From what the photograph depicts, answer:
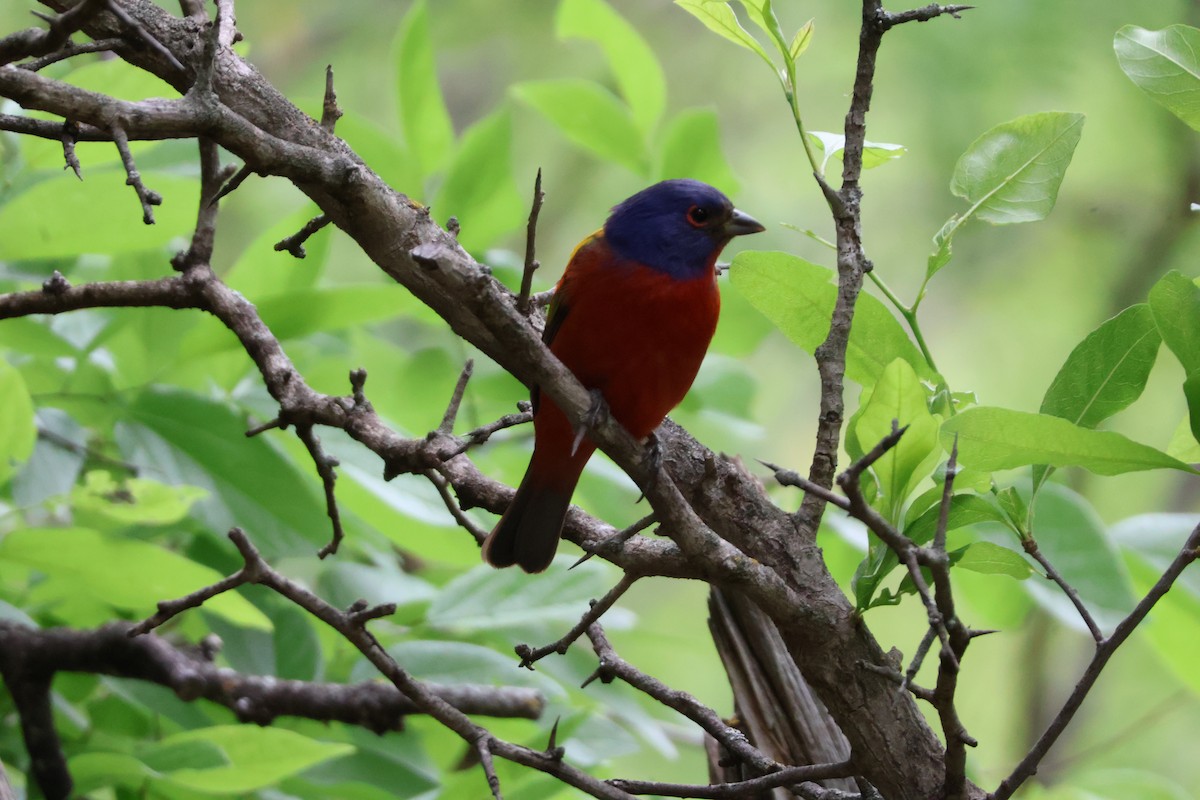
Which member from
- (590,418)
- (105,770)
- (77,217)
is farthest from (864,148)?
(105,770)

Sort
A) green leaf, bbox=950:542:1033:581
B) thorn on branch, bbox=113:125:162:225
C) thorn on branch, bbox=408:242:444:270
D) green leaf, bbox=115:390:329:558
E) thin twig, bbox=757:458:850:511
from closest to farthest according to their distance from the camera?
thin twig, bbox=757:458:850:511, thorn on branch, bbox=113:125:162:225, thorn on branch, bbox=408:242:444:270, green leaf, bbox=950:542:1033:581, green leaf, bbox=115:390:329:558

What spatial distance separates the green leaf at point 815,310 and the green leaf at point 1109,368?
232 mm

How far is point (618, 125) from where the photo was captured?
11.1 feet

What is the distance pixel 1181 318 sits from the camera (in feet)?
5.55

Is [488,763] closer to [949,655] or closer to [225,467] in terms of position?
[949,655]

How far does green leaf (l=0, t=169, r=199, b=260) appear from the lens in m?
2.78

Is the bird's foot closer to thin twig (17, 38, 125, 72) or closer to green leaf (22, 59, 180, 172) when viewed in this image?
thin twig (17, 38, 125, 72)

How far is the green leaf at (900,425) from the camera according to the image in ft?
5.57

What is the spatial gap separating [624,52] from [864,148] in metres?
1.46

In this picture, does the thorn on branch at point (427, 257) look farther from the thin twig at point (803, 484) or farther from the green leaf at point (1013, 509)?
the green leaf at point (1013, 509)

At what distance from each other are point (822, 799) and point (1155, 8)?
14.2ft

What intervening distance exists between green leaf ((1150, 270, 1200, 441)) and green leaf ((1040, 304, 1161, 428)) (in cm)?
7

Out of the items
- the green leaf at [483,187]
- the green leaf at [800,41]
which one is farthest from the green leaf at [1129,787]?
the green leaf at [483,187]

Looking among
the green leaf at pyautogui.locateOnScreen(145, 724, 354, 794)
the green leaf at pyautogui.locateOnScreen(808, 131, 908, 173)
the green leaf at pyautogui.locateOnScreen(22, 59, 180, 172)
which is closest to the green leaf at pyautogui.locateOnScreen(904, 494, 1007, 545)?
the green leaf at pyautogui.locateOnScreen(808, 131, 908, 173)
